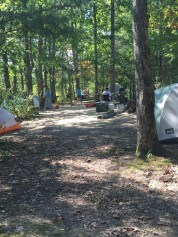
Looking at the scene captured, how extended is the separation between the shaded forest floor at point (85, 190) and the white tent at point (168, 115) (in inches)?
15.9

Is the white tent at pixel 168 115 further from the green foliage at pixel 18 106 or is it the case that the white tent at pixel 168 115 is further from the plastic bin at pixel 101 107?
the green foliage at pixel 18 106

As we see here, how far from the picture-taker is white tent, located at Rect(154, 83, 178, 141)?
30.8 feet

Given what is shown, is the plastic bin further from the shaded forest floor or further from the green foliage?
the shaded forest floor

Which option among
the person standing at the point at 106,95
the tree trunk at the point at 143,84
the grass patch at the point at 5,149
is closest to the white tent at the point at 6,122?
the grass patch at the point at 5,149

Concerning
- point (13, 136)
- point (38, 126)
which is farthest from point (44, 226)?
point (38, 126)

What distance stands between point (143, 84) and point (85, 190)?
285cm

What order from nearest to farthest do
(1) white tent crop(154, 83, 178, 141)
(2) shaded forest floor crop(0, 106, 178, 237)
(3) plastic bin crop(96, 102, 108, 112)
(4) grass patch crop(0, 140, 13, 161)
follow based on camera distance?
(2) shaded forest floor crop(0, 106, 178, 237)
(4) grass patch crop(0, 140, 13, 161)
(1) white tent crop(154, 83, 178, 141)
(3) plastic bin crop(96, 102, 108, 112)

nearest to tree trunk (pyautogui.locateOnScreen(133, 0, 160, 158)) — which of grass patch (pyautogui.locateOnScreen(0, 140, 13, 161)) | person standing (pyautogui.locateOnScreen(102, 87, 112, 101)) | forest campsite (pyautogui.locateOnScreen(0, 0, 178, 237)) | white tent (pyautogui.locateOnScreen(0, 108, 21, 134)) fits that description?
forest campsite (pyautogui.locateOnScreen(0, 0, 178, 237))

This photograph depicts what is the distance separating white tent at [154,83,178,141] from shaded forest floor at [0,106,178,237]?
0.40 m

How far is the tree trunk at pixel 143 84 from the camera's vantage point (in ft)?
25.1

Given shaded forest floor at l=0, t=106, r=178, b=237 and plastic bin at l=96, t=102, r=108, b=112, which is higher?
plastic bin at l=96, t=102, r=108, b=112

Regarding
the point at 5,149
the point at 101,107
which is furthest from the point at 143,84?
the point at 101,107

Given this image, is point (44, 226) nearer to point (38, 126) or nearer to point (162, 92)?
point (162, 92)

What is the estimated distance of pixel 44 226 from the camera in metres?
4.71
